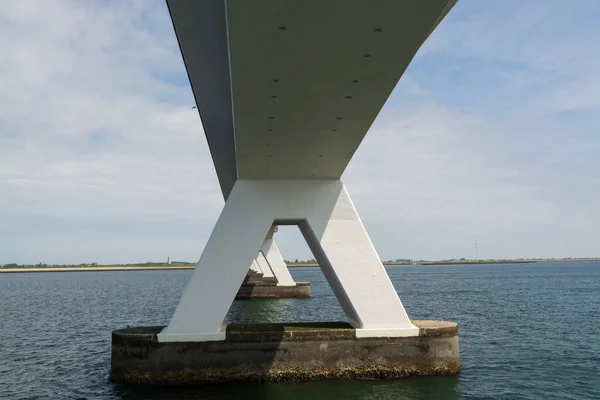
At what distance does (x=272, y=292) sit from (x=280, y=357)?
112 feet

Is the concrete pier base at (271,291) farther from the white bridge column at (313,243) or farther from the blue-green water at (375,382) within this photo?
the white bridge column at (313,243)

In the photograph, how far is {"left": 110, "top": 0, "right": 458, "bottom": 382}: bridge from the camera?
812 centimetres

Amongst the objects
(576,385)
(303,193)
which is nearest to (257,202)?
(303,193)

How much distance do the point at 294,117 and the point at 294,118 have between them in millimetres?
64

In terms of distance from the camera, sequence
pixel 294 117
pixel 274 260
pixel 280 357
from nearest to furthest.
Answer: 1. pixel 294 117
2. pixel 280 357
3. pixel 274 260

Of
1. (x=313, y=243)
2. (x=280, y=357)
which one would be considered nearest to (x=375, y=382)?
(x=280, y=357)

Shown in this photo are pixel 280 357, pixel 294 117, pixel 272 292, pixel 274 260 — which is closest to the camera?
pixel 294 117

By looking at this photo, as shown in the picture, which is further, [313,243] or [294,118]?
[313,243]

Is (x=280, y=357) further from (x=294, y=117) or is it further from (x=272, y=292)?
(x=272, y=292)

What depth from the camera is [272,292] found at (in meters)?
49.3

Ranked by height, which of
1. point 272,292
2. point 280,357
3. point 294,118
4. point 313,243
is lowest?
point 280,357

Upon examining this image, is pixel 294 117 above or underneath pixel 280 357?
above

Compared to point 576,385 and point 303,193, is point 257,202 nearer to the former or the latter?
point 303,193

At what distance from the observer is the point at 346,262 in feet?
54.4
